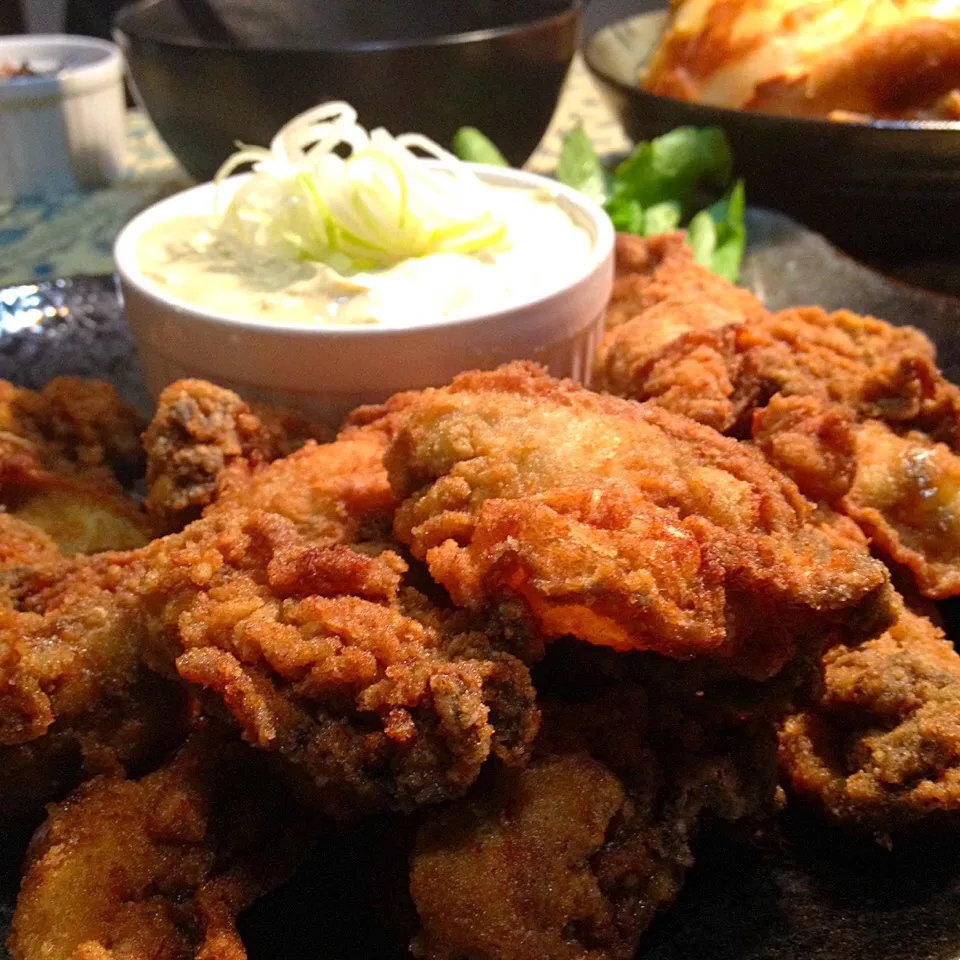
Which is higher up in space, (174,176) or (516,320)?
(516,320)

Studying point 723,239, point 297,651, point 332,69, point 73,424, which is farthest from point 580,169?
point 297,651

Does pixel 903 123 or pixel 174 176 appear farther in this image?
pixel 174 176

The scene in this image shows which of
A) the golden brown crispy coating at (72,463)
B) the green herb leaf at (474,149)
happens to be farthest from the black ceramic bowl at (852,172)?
the golden brown crispy coating at (72,463)

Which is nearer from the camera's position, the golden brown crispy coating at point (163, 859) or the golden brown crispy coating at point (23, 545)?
the golden brown crispy coating at point (163, 859)

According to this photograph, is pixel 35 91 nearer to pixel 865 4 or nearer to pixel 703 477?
pixel 865 4

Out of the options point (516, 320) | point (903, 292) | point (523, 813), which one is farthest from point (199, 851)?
point (903, 292)

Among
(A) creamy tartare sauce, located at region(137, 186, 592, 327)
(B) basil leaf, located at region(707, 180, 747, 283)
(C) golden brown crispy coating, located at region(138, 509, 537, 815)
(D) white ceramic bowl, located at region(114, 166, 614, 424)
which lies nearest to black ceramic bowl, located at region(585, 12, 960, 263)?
(B) basil leaf, located at region(707, 180, 747, 283)

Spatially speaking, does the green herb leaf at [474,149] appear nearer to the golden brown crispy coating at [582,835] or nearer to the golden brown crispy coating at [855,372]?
the golden brown crispy coating at [855,372]

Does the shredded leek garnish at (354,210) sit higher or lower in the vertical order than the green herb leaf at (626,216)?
higher
